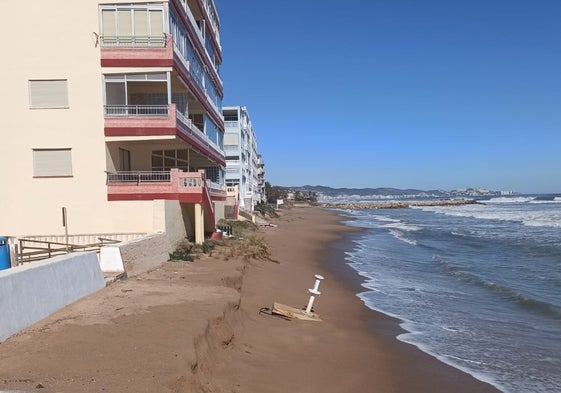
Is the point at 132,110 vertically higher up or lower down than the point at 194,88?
lower down

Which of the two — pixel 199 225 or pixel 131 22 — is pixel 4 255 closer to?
pixel 199 225

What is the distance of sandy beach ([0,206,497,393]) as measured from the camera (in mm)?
6148

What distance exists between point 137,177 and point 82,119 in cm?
294

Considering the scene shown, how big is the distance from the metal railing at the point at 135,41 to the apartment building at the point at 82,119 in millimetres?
37

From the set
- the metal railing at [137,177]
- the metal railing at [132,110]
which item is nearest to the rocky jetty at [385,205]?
A: the metal railing at [132,110]

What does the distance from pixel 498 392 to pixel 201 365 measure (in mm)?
5095

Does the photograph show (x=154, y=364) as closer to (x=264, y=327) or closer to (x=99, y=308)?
(x=99, y=308)

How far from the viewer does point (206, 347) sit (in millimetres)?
7875

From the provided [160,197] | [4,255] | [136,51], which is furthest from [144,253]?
[136,51]

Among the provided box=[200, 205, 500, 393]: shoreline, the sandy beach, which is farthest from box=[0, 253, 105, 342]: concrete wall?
box=[200, 205, 500, 393]: shoreline

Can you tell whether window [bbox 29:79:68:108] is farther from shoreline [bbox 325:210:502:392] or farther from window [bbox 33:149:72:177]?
shoreline [bbox 325:210:502:392]

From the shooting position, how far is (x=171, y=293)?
1127 centimetres

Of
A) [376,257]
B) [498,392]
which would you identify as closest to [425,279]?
[376,257]

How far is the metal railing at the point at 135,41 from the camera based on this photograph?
19.0 meters
